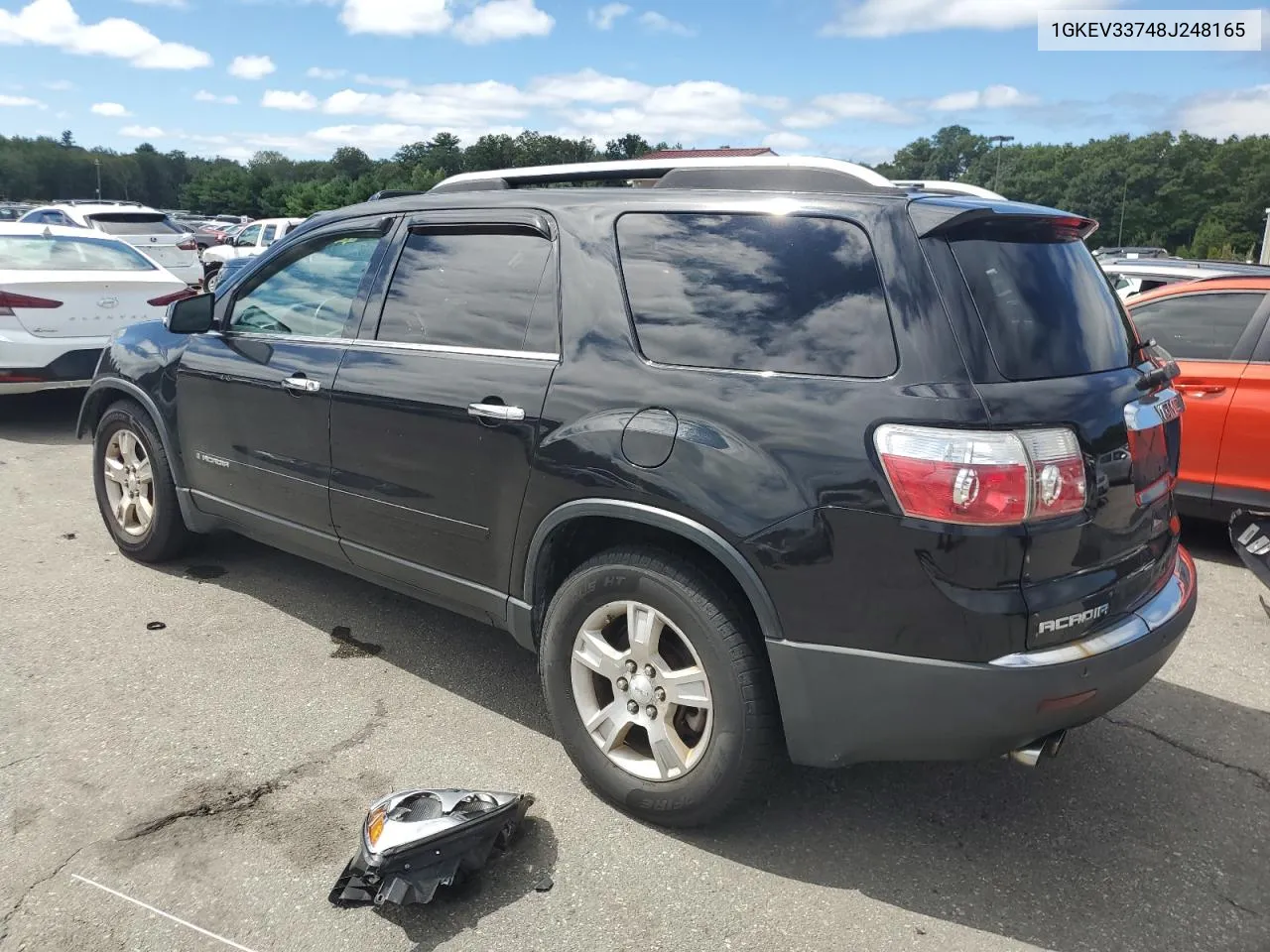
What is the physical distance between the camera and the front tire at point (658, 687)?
2646mm

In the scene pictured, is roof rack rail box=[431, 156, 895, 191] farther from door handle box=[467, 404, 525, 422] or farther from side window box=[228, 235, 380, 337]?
door handle box=[467, 404, 525, 422]

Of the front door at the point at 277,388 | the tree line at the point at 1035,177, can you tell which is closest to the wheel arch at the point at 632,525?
the front door at the point at 277,388

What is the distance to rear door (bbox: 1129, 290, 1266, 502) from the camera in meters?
5.41

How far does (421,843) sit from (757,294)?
171cm

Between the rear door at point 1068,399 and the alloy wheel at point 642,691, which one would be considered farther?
the alloy wheel at point 642,691

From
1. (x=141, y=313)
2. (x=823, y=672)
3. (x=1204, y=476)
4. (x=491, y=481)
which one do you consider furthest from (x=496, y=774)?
(x=141, y=313)

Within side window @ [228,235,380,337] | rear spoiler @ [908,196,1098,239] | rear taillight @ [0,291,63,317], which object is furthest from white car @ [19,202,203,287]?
rear spoiler @ [908,196,1098,239]

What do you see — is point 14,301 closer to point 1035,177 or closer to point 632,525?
point 632,525

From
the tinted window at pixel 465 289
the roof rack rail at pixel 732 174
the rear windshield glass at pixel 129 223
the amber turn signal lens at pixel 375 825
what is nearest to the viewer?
the amber turn signal lens at pixel 375 825

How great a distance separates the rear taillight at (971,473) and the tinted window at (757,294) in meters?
0.22

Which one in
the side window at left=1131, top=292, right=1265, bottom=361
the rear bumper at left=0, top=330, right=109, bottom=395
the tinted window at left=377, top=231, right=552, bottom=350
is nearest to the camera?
the tinted window at left=377, top=231, right=552, bottom=350

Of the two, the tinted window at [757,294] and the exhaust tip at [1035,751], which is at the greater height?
the tinted window at [757,294]

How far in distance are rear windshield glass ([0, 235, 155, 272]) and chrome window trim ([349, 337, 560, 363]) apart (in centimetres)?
603

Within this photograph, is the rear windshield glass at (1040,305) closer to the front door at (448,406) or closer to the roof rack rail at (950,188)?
the roof rack rail at (950,188)
